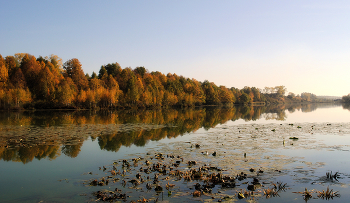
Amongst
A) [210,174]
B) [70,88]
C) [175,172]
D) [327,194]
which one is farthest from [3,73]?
[327,194]

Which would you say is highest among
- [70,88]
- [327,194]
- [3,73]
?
[3,73]

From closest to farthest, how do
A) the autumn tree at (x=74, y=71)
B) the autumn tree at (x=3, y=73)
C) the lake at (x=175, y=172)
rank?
the lake at (x=175, y=172), the autumn tree at (x=3, y=73), the autumn tree at (x=74, y=71)

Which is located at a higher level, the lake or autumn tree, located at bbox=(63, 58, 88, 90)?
autumn tree, located at bbox=(63, 58, 88, 90)

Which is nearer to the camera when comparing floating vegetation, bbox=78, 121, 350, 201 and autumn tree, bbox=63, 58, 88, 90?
floating vegetation, bbox=78, 121, 350, 201

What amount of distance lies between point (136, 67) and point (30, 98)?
54.8 meters

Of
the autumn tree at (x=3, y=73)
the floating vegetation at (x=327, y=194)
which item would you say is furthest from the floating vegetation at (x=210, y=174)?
the autumn tree at (x=3, y=73)

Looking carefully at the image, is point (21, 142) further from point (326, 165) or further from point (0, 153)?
point (326, 165)

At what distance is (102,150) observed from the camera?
14148 mm

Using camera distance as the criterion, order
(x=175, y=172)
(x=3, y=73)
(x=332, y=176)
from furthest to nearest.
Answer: (x=3, y=73)
(x=175, y=172)
(x=332, y=176)

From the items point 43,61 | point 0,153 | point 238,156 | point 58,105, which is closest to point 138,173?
point 238,156

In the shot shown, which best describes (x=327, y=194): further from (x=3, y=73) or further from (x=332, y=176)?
(x=3, y=73)

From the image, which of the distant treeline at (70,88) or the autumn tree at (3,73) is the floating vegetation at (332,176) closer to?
the distant treeline at (70,88)

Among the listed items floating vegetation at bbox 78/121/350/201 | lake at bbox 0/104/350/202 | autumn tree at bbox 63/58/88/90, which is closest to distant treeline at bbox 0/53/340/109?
autumn tree at bbox 63/58/88/90

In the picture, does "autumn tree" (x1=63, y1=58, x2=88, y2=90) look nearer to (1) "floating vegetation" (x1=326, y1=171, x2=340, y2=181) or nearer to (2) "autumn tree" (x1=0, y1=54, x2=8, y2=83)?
(2) "autumn tree" (x1=0, y1=54, x2=8, y2=83)
